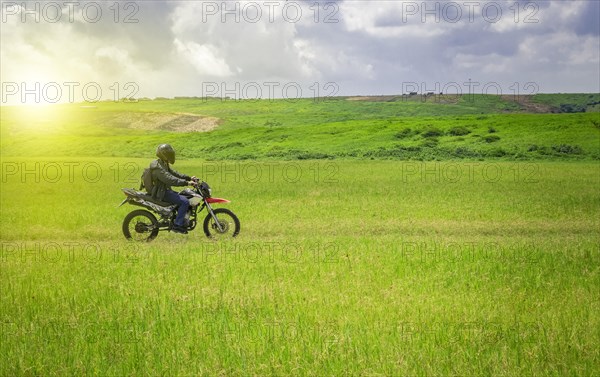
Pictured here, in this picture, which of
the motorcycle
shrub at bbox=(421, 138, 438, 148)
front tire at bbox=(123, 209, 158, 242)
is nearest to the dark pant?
the motorcycle

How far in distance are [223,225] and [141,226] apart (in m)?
2.20

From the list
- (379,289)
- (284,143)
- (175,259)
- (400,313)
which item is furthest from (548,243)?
(284,143)

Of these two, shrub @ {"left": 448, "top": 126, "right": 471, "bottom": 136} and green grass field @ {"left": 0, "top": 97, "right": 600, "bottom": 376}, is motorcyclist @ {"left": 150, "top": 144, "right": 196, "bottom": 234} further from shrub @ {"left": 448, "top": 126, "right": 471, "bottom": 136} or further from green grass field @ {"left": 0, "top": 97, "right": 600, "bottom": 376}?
shrub @ {"left": 448, "top": 126, "right": 471, "bottom": 136}

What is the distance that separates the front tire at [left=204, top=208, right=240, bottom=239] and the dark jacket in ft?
4.41

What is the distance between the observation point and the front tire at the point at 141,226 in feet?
49.0

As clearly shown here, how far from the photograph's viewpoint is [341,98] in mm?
170750

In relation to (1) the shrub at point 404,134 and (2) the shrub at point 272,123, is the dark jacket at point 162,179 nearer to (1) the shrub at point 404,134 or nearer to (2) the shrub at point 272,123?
(1) the shrub at point 404,134

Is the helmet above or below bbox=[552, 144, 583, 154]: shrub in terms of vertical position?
below

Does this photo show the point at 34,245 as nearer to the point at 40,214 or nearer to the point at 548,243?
the point at 40,214

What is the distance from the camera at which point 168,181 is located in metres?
14.3

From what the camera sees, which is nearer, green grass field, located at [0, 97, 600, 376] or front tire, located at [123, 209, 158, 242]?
green grass field, located at [0, 97, 600, 376]

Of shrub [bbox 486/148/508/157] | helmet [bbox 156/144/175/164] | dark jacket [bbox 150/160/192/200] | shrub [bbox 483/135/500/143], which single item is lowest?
dark jacket [bbox 150/160/192/200]

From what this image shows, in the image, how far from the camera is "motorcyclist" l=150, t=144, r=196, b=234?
46.3 ft

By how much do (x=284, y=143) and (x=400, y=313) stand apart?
58.1 m
